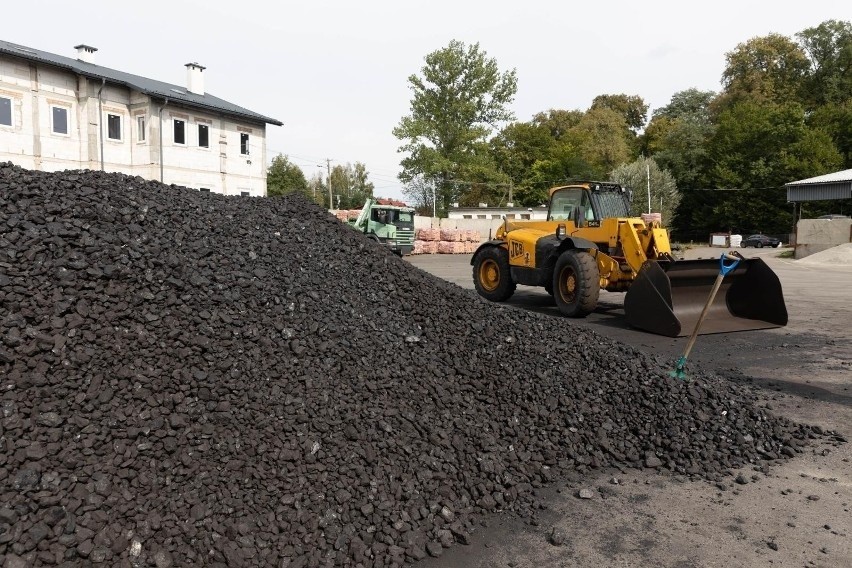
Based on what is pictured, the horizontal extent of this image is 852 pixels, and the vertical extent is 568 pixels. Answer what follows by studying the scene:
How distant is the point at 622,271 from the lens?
411 inches

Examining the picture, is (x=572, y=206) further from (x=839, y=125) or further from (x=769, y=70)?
(x=769, y=70)

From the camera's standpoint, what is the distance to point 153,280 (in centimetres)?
448

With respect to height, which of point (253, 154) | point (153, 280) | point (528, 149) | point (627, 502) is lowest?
point (627, 502)

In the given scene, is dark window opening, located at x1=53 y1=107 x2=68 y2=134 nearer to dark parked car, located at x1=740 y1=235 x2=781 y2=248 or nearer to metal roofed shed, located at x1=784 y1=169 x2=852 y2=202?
metal roofed shed, located at x1=784 y1=169 x2=852 y2=202

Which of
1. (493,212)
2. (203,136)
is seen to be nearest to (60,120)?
→ (203,136)

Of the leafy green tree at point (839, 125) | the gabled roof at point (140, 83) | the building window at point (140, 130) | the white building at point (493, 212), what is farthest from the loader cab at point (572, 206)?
the leafy green tree at point (839, 125)

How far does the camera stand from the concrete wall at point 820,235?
29.9 metres

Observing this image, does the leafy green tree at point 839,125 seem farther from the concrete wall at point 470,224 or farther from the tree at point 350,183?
the tree at point 350,183

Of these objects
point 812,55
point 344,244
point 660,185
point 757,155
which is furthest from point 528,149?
point 344,244

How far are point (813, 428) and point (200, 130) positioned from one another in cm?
2920

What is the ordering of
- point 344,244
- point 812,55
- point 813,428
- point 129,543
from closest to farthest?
point 129,543
point 813,428
point 344,244
point 812,55

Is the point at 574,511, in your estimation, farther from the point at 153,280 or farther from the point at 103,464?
the point at 153,280

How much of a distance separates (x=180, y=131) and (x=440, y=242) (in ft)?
49.4

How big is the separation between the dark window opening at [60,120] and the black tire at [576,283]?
76.0ft
